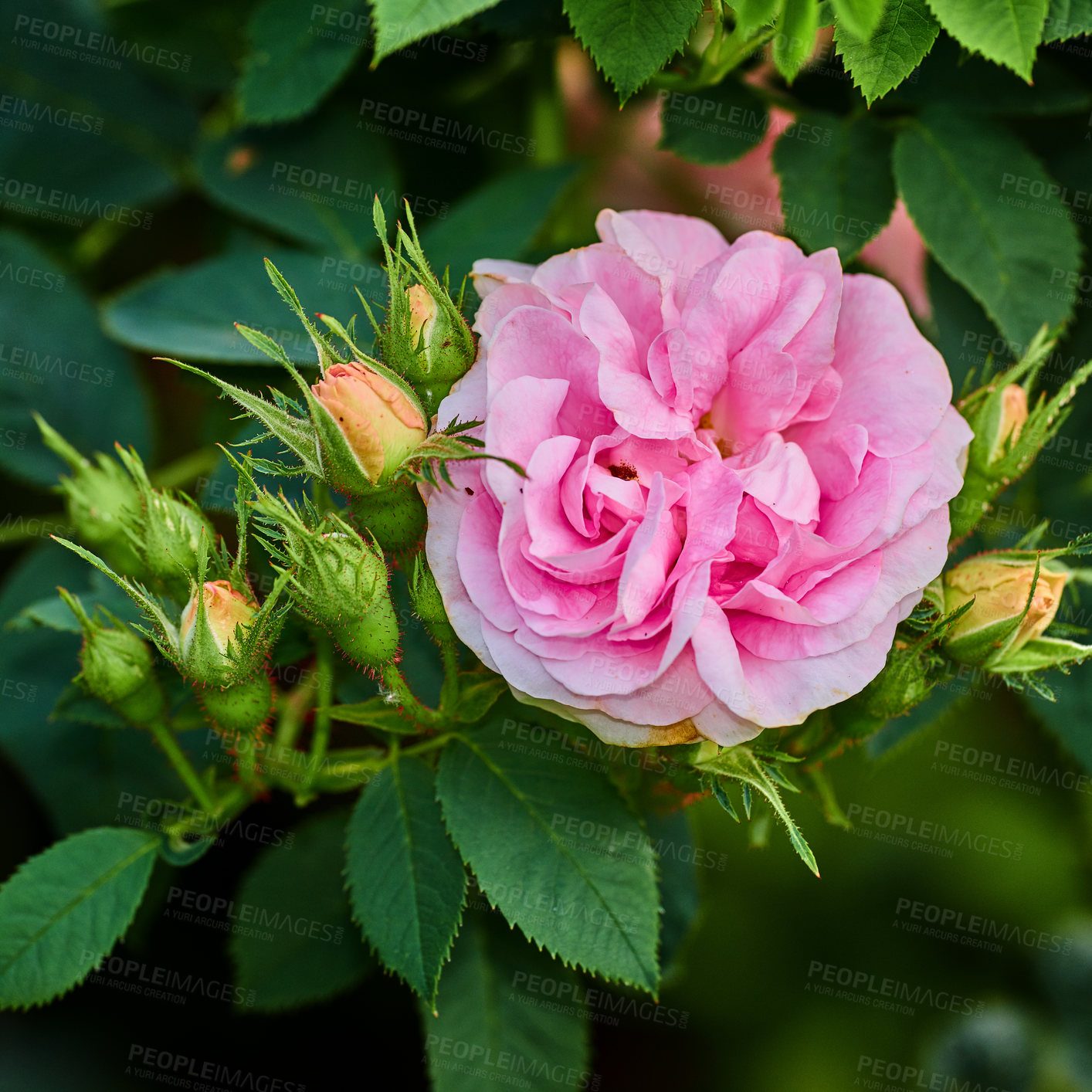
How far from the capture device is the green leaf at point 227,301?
1.00m

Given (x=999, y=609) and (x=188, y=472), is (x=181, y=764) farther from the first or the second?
(x=999, y=609)

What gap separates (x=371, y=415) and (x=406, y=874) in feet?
1.19

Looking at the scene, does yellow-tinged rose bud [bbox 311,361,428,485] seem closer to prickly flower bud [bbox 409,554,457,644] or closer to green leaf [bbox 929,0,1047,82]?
prickly flower bud [bbox 409,554,457,644]

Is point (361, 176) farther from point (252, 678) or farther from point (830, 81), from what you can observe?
point (252, 678)

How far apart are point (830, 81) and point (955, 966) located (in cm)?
120

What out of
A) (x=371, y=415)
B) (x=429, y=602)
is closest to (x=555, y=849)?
(x=429, y=602)

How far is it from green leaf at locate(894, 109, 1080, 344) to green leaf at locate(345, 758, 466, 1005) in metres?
0.64

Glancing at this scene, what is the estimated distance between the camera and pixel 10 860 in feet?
4.26

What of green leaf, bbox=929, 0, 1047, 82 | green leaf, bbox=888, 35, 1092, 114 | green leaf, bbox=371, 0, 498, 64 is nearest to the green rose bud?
green leaf, bbox=371, 0, 498, 64

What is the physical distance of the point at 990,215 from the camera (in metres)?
0.92

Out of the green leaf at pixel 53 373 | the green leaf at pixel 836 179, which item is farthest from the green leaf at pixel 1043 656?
the green leaf at pixel 53 373

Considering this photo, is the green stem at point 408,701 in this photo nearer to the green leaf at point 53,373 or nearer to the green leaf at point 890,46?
the green leaf at point 890,46

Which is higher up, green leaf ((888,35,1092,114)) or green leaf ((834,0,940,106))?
green leaf ((834,0,940,106))

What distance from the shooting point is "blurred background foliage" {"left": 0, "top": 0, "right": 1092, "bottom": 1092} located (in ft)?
3.10
